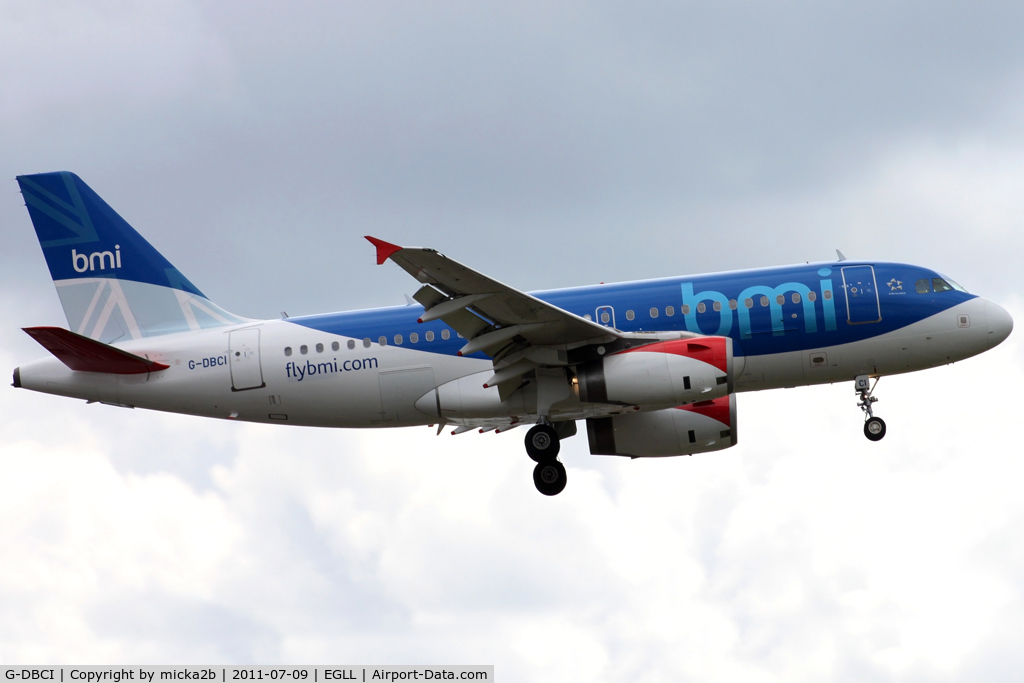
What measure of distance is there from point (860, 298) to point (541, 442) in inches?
357

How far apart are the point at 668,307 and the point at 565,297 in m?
2.77

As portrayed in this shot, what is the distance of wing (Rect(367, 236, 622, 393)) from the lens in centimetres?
2481

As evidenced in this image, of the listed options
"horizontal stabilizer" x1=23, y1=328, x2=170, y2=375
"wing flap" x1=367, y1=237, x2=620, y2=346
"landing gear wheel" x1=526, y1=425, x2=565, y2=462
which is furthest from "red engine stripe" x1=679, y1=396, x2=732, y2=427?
"horizontal stabilizer" x1=23, y1=328, x2=170, y2=375

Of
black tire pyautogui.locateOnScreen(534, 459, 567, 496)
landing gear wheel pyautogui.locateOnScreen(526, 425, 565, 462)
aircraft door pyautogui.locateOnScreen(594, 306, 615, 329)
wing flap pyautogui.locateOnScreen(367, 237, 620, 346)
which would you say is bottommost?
black tire pyautogui.locateOnScreen(534, 459, 567, 496)

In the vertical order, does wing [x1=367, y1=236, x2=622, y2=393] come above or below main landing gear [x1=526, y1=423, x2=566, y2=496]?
above

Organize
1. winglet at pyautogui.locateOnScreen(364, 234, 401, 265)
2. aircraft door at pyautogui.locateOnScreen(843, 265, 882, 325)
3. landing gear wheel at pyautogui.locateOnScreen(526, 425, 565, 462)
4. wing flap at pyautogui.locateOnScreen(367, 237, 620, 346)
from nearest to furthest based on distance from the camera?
winglet at pyautogui.locateOnScreen(364, 234, 401, 265), wing flap at pyautogui.locateOnScreen(367, 237, 620, 346), aircraft door at pyautogui.locateOnScreen(843, 265, 882, 325), landing gear wheel at pyautogui.locateOnScreen(526, 425, 565, 462)

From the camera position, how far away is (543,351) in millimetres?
27484

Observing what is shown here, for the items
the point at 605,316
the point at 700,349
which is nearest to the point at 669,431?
the point at 605,316

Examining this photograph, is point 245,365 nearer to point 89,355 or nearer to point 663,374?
point 89,355

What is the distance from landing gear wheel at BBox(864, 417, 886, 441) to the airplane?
0.13 feet

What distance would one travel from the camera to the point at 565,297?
1147 inches

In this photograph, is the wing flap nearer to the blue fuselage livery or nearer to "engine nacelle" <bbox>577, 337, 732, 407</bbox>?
"engine nacelle" <bbox>577, 337, 732, 407</bbox>

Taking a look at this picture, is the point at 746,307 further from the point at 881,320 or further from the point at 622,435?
the point at 622,435

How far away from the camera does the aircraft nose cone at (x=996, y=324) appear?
94.6 ft
